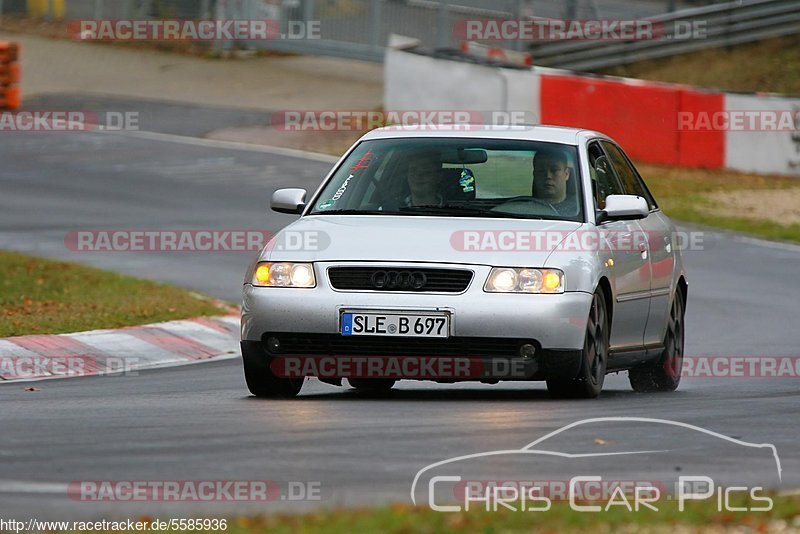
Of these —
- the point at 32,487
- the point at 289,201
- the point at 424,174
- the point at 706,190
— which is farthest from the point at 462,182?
the point at 706,190

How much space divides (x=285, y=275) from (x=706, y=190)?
1572cm

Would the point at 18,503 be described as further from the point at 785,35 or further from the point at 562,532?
the point at 785,35

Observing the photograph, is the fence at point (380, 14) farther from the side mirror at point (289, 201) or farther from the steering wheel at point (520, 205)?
the steering wheel at point (520, 205)

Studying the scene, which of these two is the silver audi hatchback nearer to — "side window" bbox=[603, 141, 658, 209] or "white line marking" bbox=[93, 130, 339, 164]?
"side window" bbox=[603, 141, 658, 209]

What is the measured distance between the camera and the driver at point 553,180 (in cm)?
977

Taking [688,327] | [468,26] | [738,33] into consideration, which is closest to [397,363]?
[688,327]

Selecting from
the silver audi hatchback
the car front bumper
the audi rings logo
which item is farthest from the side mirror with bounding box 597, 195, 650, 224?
the audi rings logo

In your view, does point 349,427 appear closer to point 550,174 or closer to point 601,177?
point 550,174

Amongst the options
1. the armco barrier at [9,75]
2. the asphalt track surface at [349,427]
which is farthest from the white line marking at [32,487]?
the armco barrier at [9,75]

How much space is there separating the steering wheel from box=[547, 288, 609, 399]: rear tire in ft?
2.00

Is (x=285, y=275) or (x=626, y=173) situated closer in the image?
(x=285, y=275)

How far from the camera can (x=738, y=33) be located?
35.0 m

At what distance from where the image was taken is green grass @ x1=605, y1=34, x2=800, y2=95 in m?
32.9

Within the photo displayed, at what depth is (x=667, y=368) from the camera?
35.9 feet
